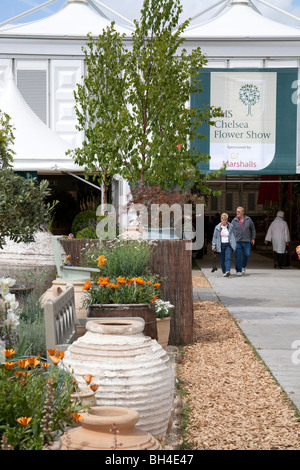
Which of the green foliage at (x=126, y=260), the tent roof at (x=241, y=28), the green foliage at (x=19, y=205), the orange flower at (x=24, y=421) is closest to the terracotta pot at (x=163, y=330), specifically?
the green foliage at (x=126, y=260)

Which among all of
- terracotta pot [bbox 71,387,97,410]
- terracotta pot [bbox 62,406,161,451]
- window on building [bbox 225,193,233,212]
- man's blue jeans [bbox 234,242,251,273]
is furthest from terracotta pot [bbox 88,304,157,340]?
window on building [bbox 225,193,233,212]

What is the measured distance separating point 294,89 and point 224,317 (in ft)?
34.3

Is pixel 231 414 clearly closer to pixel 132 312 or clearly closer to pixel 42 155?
pixel 132 312

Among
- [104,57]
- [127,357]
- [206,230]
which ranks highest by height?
[104,57]

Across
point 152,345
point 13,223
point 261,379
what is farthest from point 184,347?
point 152,345

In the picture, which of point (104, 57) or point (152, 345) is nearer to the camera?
point (152, 345)

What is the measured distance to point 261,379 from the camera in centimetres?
591

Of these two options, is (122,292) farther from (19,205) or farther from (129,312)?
(19,205)

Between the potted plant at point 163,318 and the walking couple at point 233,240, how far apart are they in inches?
356

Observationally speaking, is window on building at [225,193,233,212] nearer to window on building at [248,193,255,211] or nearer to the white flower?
window on building at [248,193,255,211]

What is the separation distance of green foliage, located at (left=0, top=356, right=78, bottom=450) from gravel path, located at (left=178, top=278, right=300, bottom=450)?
64.3 inches

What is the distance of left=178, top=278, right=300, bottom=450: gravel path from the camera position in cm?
430

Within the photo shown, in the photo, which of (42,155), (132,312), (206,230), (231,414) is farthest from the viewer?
(206,230)

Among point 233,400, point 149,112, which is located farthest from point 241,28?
point 233,400
